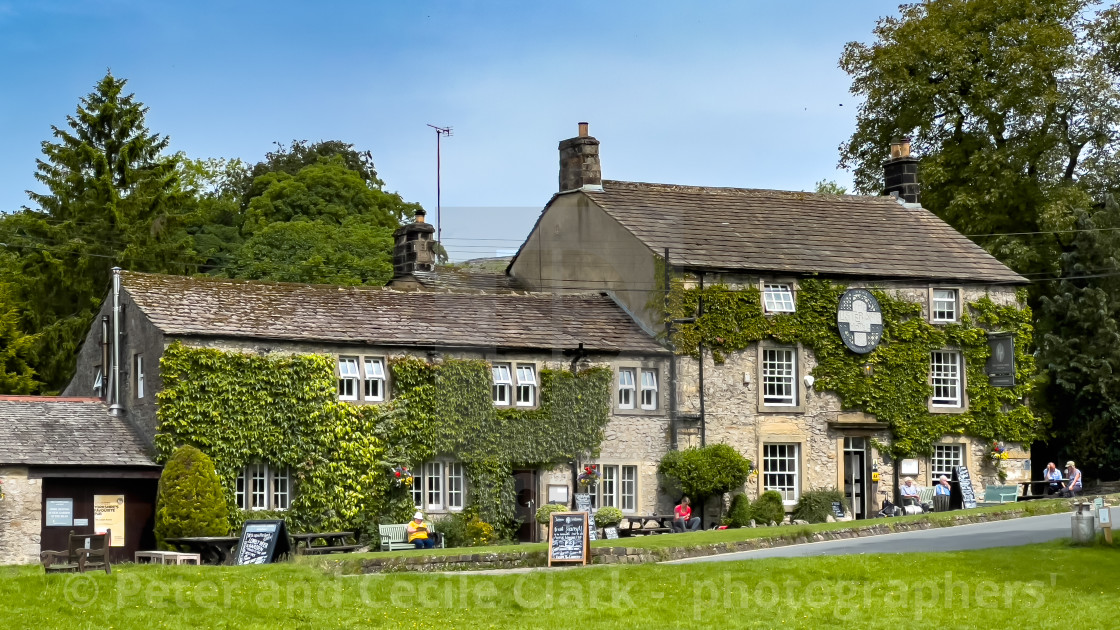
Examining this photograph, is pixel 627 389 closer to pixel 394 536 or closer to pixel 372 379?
pixel 372 379

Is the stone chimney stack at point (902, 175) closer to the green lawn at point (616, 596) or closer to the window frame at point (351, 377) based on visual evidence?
the window frame at point (351, 377)

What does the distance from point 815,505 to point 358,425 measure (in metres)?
12.2

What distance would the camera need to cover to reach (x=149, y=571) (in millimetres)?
22859

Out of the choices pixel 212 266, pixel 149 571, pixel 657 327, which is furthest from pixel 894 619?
pixel 212 266

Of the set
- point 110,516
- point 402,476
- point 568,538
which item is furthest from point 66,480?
point 568,538

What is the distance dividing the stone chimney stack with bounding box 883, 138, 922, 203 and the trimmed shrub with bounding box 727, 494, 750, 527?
1354 cm

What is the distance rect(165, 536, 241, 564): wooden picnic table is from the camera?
29688 millimetres

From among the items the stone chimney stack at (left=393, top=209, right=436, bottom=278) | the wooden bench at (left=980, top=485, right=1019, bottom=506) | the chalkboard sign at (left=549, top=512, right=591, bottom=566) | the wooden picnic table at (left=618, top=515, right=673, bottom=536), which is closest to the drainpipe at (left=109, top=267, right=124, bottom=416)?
the stone chimney stack at (left=393, top=209, right=436, bottom=278)

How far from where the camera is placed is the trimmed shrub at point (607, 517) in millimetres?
35812

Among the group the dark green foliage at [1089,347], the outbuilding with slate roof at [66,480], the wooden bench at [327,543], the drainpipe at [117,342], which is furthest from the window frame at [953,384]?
the drainpipe at [117,342]

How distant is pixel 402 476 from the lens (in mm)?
35344

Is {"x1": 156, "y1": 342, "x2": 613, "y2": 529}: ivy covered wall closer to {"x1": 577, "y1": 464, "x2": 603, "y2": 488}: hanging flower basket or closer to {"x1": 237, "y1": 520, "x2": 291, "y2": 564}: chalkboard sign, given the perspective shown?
{"x1": 577, "y1": 464, "x2": 603, "y2": 488}: hanging flower basket

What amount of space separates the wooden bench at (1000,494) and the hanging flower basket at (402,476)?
15385mm

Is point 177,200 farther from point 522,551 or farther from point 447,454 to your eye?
point 522,551
